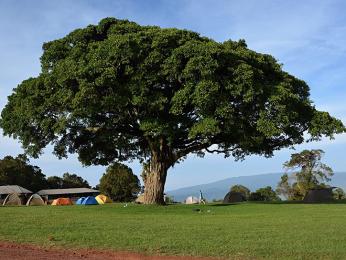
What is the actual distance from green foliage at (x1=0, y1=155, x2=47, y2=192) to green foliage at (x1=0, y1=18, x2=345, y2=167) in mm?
39310

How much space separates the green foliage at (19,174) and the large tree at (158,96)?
1539 inches

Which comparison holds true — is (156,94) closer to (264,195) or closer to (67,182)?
(264,195)

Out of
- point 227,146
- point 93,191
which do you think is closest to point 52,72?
point 227,146

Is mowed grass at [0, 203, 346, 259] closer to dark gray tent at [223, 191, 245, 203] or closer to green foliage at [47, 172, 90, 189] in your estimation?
dark gray tent at [223, 191, 245, 203]

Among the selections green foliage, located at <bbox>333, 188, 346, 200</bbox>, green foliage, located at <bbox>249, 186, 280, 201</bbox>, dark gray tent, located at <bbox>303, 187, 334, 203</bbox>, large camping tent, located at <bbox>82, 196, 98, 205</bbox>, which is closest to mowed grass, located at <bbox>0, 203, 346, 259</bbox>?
dark gray tent, located at <bbox>303, 187, 334, 203</bbox>

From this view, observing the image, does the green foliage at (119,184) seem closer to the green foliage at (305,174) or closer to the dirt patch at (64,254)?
the green foliage at (305,174)

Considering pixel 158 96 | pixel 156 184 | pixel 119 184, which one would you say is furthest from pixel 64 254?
pixel 119 184

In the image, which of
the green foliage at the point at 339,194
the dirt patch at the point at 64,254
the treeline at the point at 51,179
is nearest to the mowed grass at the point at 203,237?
the dirt patch at the point at 64,254

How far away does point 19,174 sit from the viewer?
2653 inches

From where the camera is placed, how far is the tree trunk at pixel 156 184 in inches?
1148

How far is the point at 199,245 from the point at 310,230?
455 centimetres

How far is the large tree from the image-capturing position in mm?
24312

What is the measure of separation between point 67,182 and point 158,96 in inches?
2291

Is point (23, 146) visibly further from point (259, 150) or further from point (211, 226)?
point (211, 226)
